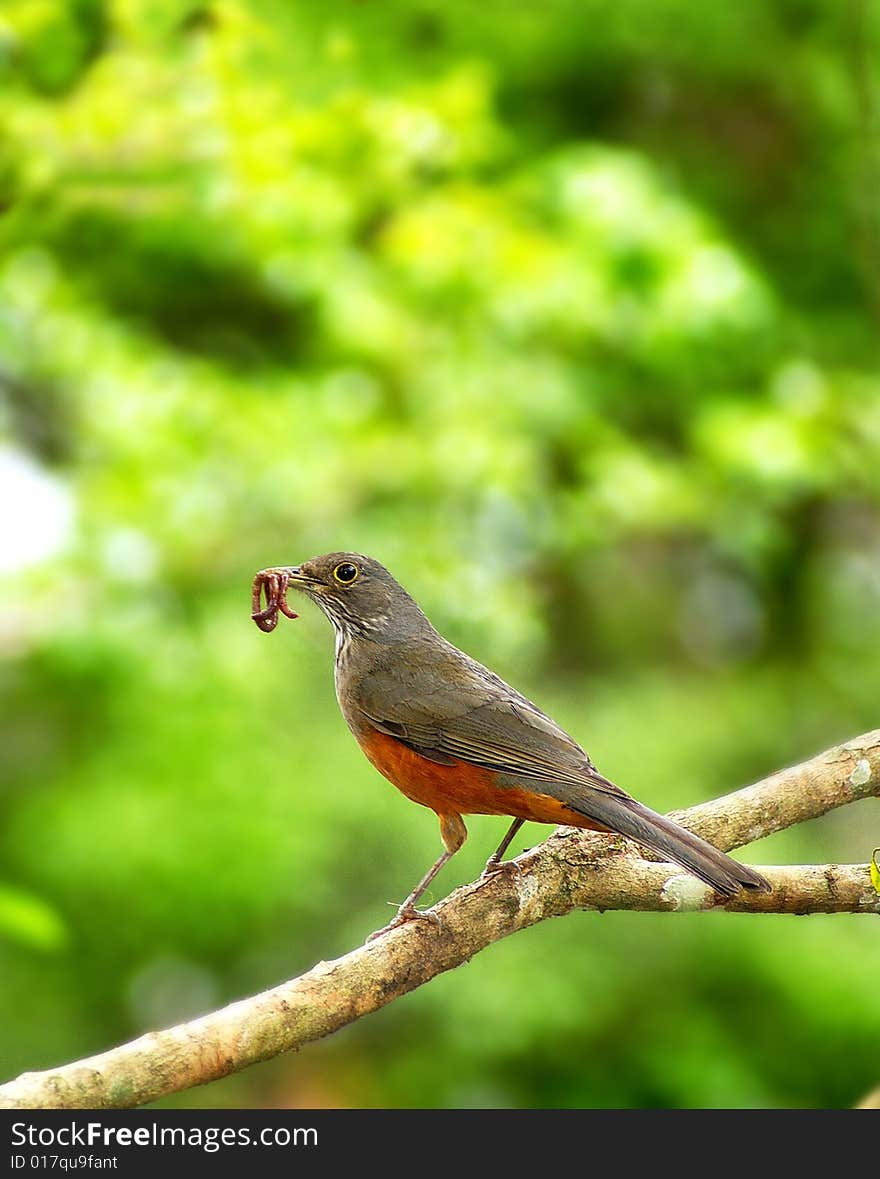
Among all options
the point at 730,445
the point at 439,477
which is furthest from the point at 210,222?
the point at 730,445

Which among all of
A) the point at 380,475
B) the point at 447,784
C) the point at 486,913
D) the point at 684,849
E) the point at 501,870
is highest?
the point at 380,475

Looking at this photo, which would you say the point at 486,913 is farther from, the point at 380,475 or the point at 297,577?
the point at 380,475

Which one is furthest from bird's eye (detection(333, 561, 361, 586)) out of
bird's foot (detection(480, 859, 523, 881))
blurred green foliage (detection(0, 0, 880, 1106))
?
blurred green foliage (detection(0, 0, 880, 1106))

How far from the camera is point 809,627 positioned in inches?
356

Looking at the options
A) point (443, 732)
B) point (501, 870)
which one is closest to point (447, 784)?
point (443, 732)

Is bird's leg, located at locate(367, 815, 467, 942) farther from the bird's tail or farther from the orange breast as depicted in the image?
the bird's tail

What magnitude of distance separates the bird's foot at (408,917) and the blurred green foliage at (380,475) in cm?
327

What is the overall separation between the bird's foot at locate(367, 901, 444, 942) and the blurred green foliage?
3272 mm

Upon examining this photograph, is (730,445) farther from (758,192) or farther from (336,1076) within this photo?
(336,1076)

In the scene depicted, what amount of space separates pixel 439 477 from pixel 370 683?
4241 mm

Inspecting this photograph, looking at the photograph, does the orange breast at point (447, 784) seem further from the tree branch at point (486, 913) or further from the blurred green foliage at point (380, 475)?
the blurred green foliage at point (380, 475)

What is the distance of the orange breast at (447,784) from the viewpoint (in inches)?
127

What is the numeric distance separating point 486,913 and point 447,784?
328mm

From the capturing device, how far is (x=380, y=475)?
7.82 metres
